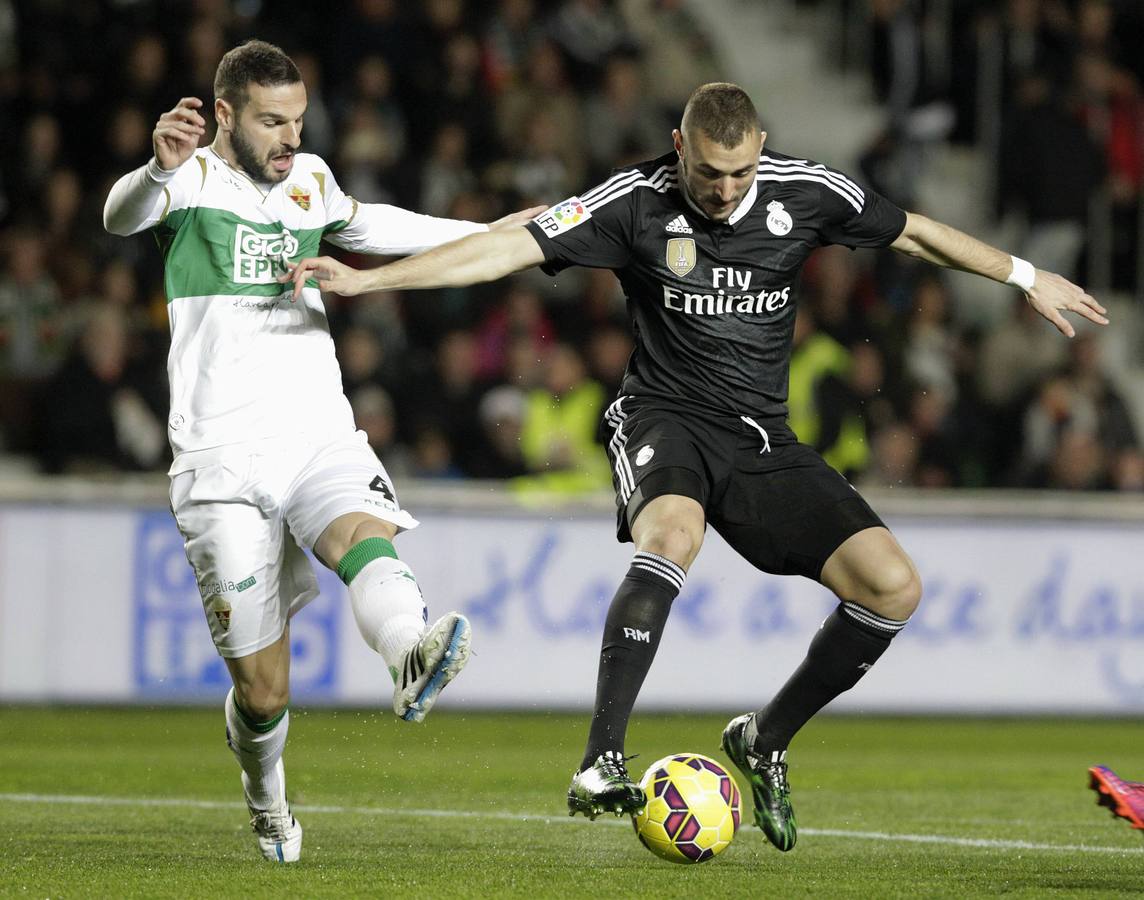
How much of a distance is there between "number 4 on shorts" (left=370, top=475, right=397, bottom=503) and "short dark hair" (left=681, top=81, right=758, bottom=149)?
5.04ft

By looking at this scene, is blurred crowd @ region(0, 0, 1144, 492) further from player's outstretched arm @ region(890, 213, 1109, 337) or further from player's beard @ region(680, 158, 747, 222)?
player's beard @ region(680, 158, 747, 222)

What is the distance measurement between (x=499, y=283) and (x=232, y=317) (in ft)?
25.8

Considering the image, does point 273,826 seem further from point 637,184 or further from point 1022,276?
point 1022,276

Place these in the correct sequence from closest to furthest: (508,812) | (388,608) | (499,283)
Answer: (388,608) < (508,812) < (499,283)

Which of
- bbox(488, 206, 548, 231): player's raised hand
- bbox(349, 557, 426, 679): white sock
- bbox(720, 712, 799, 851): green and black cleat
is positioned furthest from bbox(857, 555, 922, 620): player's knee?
bbox(488, 206, 548, 231): player's raised hand

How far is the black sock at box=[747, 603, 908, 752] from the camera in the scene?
6.54 m

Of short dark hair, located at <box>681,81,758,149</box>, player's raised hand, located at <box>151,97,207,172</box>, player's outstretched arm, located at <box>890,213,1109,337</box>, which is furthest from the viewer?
player's outstretched arm, located at <box>890,213,1109,337</box>

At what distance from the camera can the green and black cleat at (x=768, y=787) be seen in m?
6.50

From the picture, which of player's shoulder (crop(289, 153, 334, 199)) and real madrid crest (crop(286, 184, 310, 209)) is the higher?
player's shoulder (crop(289, 153, 334, 199))

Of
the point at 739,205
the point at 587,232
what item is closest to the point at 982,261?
the point at 739,205

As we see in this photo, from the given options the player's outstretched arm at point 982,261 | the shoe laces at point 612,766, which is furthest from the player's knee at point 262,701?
the player's outstretched arm at point 982,261

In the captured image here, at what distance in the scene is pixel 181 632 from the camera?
11.9 m

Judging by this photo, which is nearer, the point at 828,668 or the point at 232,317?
the point at 232,317

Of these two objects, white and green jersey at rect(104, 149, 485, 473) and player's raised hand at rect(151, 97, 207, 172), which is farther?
white and green jersey at rect(104, 149, 485, 473)
